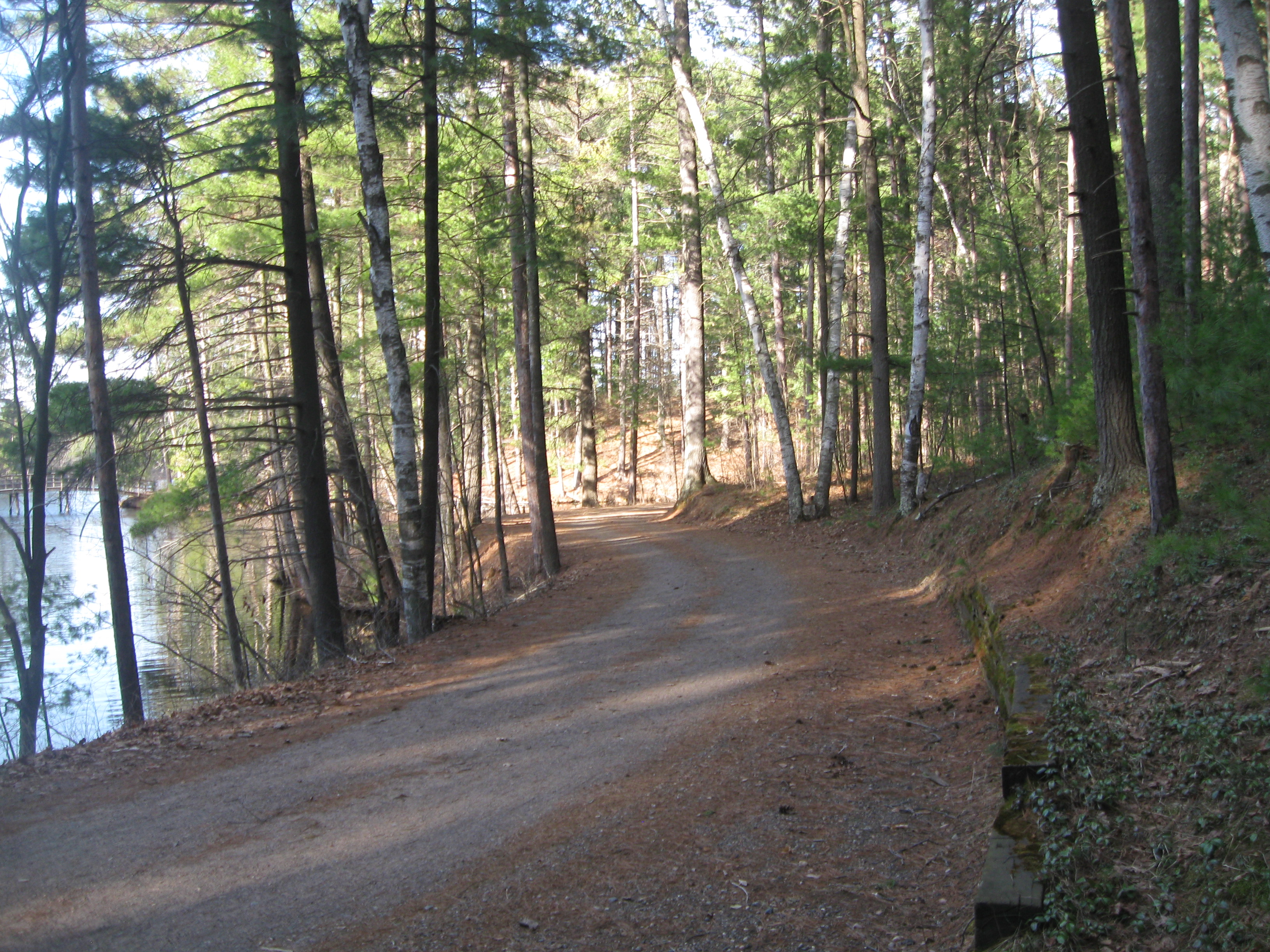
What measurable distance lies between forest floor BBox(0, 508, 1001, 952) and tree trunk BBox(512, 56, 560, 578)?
728 cm

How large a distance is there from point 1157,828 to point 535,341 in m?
13.9

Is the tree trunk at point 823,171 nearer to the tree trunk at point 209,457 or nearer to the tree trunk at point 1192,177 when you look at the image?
the tree trunk at point 1192,177

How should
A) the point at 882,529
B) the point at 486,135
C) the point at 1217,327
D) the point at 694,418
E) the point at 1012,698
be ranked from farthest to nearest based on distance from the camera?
1. the point at 694,418
2. the point at 882,529
3. the point at 486,135
4. the point at 1217,327
5. the point at 1012,698

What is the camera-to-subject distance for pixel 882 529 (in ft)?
51.6

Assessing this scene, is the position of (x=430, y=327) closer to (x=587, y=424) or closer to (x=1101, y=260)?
(x=1101, y=260)

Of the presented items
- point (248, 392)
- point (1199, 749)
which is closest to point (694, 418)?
point (248, 392)

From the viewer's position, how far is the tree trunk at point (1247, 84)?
7000 mm

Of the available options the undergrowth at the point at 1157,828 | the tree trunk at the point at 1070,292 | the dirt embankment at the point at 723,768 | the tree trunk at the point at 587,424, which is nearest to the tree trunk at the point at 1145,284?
the dirt embankment at the point at 723,768

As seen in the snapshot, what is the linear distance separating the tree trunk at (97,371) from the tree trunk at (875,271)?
11910 mm

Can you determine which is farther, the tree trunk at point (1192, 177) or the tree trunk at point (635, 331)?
the tree trunk at point (635, 331)

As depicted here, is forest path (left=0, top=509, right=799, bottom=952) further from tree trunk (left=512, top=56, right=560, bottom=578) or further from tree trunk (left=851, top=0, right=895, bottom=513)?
tree trunk (left=851, top=0, right=895, bottom=513)

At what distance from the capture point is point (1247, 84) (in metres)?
7.05

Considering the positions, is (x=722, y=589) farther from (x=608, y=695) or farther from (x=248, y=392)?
(x=248, y=392)

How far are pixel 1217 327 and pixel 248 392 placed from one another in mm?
11083
